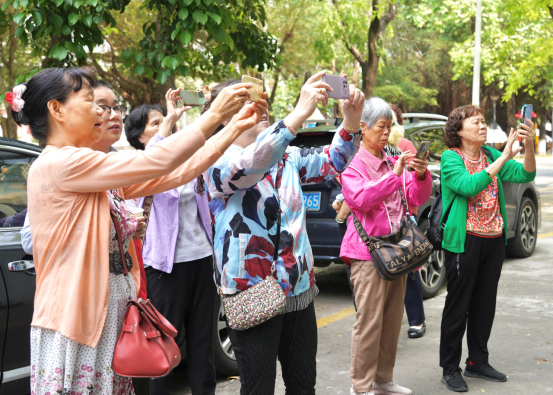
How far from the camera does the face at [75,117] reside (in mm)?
2023

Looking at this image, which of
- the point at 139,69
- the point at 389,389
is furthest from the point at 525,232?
the point at 139,69

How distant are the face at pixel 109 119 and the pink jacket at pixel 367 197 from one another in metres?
1.35

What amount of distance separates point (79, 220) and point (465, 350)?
11.4 feet

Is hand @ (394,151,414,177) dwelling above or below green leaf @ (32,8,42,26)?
below

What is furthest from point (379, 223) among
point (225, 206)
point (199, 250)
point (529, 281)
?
point (529, 281)

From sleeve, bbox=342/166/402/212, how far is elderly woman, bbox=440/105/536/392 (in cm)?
65

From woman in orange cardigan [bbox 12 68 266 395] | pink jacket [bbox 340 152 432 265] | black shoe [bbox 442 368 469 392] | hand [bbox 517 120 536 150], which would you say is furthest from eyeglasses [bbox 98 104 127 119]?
black shoe [bbox 442 368 469 392]

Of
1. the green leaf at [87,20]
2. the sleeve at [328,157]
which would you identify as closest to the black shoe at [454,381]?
the sleeve at [328,157]

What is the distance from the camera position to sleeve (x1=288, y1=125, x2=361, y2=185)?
2.68m

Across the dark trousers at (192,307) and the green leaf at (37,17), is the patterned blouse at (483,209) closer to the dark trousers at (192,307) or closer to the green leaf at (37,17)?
the dark trousers at (192,307)

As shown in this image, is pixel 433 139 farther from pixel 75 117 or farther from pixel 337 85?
pixel 75 117

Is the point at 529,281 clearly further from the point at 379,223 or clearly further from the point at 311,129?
the point at 379,223

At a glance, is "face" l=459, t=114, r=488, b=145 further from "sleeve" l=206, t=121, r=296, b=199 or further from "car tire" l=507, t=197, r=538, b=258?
"car tire" l=507, t=197, r=538, b=258

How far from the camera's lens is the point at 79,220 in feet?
6.38
